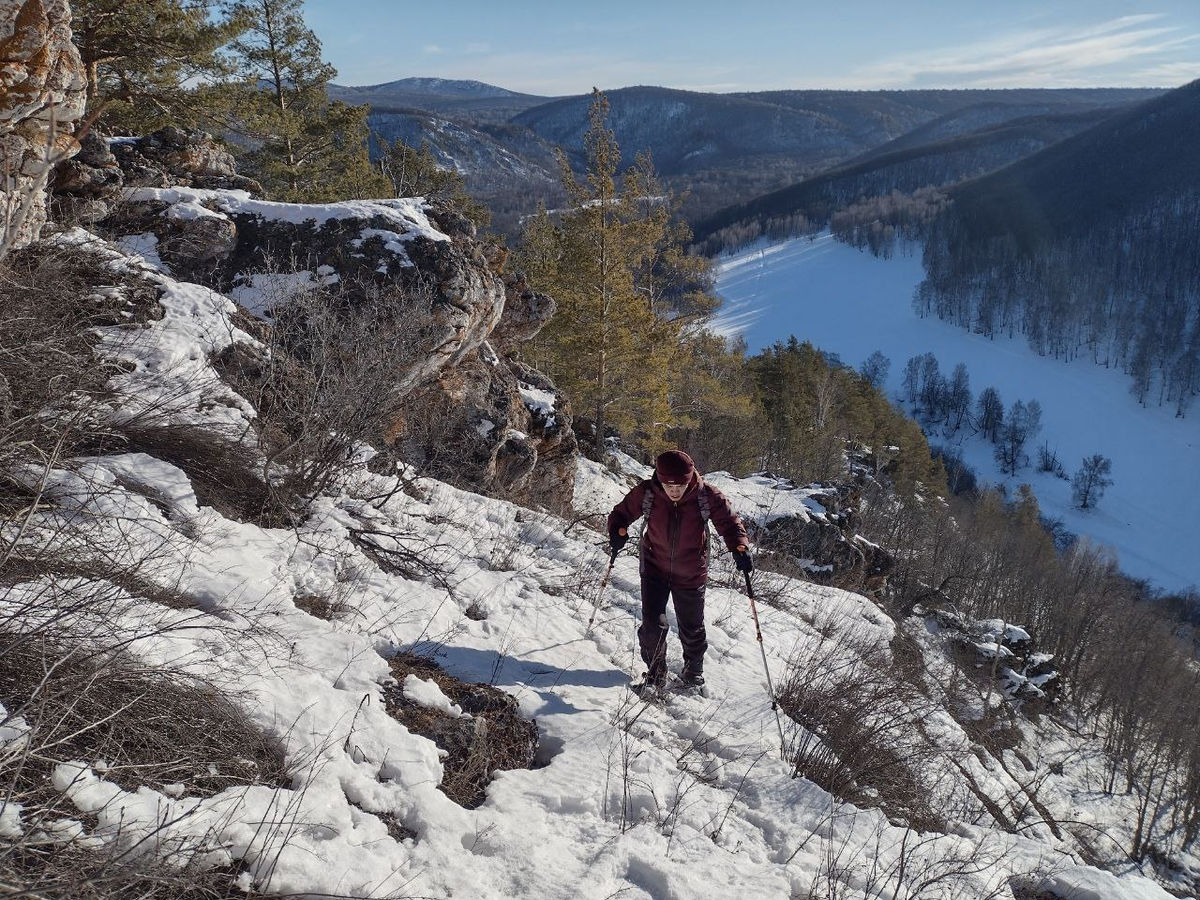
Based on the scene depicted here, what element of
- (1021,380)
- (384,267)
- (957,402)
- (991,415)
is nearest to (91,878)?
(384,267)

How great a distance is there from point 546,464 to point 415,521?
258 inches

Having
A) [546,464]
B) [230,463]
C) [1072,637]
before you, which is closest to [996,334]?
[1072,637]

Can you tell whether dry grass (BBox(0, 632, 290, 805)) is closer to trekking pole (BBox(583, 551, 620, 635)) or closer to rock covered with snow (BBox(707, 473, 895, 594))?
trekking pole (BBox(583, 551, 620, 635))

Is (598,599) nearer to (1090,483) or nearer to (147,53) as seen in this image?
(147,53)

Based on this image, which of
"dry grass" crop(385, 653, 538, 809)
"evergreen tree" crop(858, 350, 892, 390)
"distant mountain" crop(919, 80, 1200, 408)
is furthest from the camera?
"distant mountain" crop(919, 80, 1200, 408)

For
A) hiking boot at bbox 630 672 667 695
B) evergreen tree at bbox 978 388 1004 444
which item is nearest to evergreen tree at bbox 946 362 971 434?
evergreen tree at bbox 978 388 1004 444

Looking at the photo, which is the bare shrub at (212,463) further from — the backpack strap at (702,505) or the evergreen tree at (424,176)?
the evergreen tree at (424,176)

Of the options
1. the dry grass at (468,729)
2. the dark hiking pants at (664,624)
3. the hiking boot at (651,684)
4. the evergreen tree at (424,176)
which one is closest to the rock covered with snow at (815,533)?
the dark hiking pants at (664,624)

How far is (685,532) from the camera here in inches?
183

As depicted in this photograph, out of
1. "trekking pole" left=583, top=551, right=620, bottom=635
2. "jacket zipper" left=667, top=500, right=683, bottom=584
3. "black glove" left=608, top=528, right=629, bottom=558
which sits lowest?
"trekking pole" left=583, top=551, right=620, bottom=635

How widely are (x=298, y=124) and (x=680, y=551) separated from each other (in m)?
17.8

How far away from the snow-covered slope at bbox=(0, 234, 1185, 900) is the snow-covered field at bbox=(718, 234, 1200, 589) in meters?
79.0

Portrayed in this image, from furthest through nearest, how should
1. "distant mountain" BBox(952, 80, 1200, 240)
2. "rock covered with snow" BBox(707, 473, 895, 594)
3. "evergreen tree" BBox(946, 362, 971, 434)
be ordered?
"distant mountain" BBox(952, 80, 1200, 240) < "evergreen tree" BBox(946, 362, 971, 434) < "rock covered with snow" BBox(707, 473, 895, 594)

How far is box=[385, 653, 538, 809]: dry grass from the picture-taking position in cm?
308
